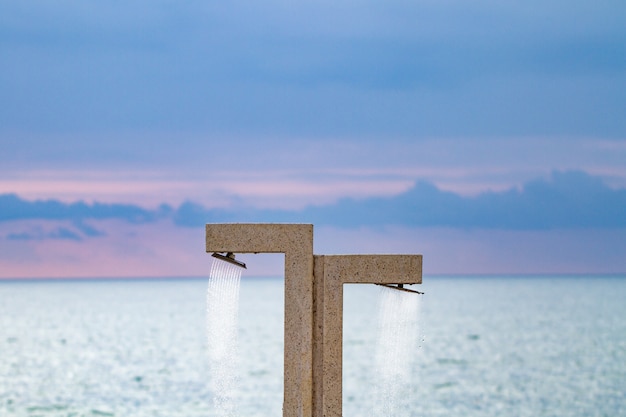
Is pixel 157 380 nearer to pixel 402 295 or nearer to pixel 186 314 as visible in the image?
pixel 402 295

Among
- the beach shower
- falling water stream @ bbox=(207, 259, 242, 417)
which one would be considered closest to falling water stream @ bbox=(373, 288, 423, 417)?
the beach shower

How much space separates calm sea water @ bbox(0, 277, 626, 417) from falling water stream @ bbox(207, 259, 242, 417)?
657cm

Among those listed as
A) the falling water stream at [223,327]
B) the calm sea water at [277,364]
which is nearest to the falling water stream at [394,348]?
the falling water stream at [223,327]

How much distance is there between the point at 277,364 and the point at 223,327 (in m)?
27.3

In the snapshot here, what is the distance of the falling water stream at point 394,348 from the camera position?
845 cm

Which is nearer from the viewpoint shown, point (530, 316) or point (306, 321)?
point (306, 321)

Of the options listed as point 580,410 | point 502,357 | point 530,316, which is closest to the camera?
point 580,410

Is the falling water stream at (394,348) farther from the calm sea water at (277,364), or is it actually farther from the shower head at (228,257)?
the calm sea water at (277,364)

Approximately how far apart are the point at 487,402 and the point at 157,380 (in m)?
10.2

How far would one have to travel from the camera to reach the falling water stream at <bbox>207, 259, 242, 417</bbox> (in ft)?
26.8

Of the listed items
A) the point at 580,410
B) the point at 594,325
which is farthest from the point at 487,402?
the point at 594,325

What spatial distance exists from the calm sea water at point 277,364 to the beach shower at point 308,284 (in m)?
6.47

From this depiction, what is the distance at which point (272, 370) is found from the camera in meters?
33.4

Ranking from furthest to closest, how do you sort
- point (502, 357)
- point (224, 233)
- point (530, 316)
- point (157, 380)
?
1. point (530, 316)
2. point (502, 357)
3. point (157, 380)
4. point (224, 233)
